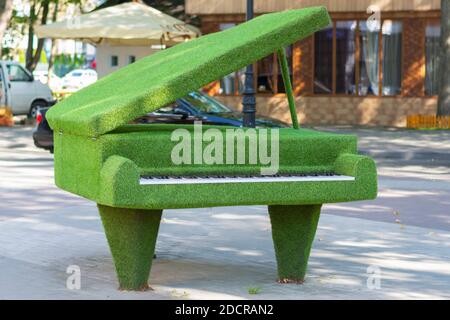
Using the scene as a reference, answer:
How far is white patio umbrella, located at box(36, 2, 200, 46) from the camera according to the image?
94.4 feet

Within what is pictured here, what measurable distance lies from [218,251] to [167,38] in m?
18.7

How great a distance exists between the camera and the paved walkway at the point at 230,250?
354 inches

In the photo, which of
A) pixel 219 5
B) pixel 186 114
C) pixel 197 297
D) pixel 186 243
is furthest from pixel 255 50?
pixel 219 5

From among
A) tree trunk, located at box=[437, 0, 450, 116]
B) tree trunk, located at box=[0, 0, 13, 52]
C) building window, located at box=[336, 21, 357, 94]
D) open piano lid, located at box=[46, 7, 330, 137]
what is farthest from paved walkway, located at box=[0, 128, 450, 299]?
tree trunk, located at box=[0, 0, 13, 52]

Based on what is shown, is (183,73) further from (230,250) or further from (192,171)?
(230,250)

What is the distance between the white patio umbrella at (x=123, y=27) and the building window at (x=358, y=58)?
12.6ft

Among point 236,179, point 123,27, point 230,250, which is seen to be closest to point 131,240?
point 236,179

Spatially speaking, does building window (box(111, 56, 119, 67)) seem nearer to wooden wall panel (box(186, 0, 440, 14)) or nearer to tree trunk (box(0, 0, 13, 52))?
wooden wall panel (box(186, 0, 440, 14))

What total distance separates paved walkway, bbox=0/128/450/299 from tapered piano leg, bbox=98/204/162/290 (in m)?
0.15

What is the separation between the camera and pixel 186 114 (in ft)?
68.2

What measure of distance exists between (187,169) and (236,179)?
35 centimetres

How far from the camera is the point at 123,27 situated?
28906mm

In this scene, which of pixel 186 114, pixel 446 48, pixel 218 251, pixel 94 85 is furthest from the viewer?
pixel 446 48
